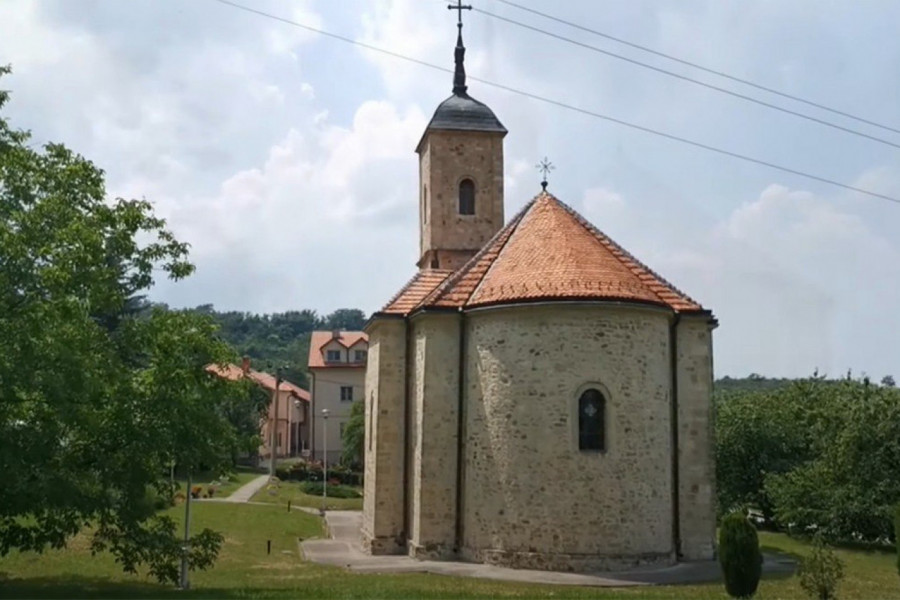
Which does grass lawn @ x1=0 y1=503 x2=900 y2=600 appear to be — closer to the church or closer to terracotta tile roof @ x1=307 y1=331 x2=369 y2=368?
the church

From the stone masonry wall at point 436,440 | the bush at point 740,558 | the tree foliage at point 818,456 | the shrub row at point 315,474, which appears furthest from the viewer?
the shrub row at point 315,474

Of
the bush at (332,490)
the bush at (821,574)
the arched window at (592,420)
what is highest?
the arched window at (592,420)

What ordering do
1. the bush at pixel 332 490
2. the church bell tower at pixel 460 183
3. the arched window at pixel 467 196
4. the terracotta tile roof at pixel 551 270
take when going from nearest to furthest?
the terracotta tile roof at pixel 551 270 → the church bell tower at pixel 460 183 → the arched window at pixel 467 196 → the bush at pixel 332 490

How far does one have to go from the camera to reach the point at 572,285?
20.5 meters

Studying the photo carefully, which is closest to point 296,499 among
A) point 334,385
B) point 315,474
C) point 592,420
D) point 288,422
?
point 315,474

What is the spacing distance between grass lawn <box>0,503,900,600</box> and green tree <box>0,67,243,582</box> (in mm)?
940

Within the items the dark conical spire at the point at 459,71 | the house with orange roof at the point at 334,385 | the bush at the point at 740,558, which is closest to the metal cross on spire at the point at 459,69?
the dark conical spire at the point at 459,71

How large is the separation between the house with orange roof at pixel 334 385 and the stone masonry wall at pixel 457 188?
35.7 metres

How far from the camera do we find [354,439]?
51500 millimetres

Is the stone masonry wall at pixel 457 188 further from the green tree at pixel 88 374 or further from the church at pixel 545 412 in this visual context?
the green tree at pixel 88 374

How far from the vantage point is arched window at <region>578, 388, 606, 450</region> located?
2009cm

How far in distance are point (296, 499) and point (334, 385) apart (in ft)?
78.5

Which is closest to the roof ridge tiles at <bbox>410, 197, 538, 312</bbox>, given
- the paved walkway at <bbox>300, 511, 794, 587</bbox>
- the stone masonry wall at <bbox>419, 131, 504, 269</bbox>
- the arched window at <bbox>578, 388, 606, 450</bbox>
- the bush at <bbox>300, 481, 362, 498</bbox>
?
the stone masonry wall at <bbox>419, 131, 504, 269</bbox>

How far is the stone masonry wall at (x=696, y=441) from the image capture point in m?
21.5
